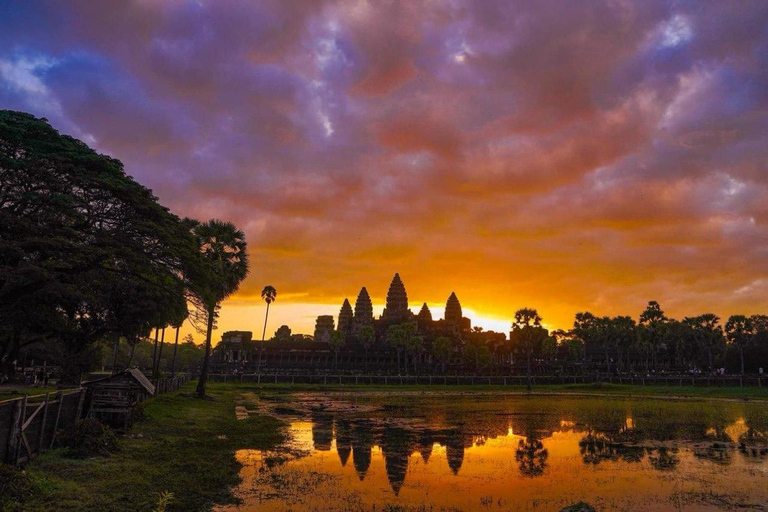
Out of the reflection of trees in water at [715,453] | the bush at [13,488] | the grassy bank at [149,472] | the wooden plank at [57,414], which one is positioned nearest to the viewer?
the bush at [13,488]

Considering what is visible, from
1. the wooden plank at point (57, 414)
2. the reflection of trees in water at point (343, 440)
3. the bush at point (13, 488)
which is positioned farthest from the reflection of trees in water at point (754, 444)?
the wooden plank at point (57, 414)

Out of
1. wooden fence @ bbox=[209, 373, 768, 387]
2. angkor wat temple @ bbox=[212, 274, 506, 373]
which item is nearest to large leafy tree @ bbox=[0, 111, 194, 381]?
wooden fence @ bbox=[209, 373, 768, 387]

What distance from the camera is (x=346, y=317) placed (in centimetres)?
18688

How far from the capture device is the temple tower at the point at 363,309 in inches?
6890

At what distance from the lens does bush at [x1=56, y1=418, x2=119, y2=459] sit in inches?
709

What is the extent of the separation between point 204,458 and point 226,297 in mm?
27971

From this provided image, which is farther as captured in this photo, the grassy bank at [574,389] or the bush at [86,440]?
the grassy bank at [574,389]

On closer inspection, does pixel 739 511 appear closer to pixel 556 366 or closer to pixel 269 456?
pixel 269 456

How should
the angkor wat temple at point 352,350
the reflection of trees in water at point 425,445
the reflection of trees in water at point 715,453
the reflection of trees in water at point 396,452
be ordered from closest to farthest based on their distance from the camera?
the reflection of trees in water at point 396,452, the reflection of trees in water at point 715,453, the reflection of trees in water at point 425,445, the angkor wat temple at point 352,350

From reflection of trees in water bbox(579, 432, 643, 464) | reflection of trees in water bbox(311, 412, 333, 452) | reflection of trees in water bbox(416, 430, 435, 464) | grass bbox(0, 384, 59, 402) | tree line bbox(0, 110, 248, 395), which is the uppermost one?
tree line bbox(0, 110, 248, 395)

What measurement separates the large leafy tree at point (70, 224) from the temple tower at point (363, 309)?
14823 centimetres

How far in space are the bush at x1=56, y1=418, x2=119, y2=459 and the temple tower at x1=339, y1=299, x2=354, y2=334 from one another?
15974cm

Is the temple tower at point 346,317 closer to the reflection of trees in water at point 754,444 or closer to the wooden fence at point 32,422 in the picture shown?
the reflection of trees in water at point 754,444

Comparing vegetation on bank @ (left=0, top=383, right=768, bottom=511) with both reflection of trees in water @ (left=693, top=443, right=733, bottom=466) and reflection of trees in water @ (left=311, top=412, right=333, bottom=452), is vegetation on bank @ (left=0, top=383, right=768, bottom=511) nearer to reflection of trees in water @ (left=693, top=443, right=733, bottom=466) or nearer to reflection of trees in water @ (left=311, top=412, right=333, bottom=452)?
reflection of trees in water @ (left=311, top=412, right=333, bottom=452)
